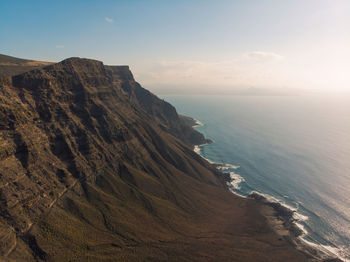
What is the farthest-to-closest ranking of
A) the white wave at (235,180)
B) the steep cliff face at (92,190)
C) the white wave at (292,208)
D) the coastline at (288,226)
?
the white wave at (235,180) → the white wave at (292,208) → the coastline at (288,226) → the steep cliff face at (92,190)

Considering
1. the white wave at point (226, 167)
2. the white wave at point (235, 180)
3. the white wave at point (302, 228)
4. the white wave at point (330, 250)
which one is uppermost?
the white wave at point (226, 167)

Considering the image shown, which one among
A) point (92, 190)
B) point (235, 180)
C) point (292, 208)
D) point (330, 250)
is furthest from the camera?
point (235, 180)

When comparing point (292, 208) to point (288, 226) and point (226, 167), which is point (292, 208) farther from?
point (226, 167)

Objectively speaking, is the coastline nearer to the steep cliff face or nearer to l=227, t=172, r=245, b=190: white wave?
l=227, t=172, r=245, b=190: white wave

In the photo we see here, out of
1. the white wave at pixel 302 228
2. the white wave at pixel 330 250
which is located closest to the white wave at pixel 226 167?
the white wave at pixel 302 228

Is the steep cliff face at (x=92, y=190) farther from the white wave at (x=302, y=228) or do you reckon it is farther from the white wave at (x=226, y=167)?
the white wave at (x=226, y=167)

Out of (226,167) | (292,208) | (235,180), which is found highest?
(226,167)

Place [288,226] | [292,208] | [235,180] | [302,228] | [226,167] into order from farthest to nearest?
[226,167], [235,180], [292,208], [302,228], [288,226]

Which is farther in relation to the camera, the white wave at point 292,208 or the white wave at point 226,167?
the white wave at point 226,167

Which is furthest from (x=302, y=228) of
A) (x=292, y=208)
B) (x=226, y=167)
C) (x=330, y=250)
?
(x=226, y=167)

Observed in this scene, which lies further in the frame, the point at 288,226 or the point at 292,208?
the point at 292,208
